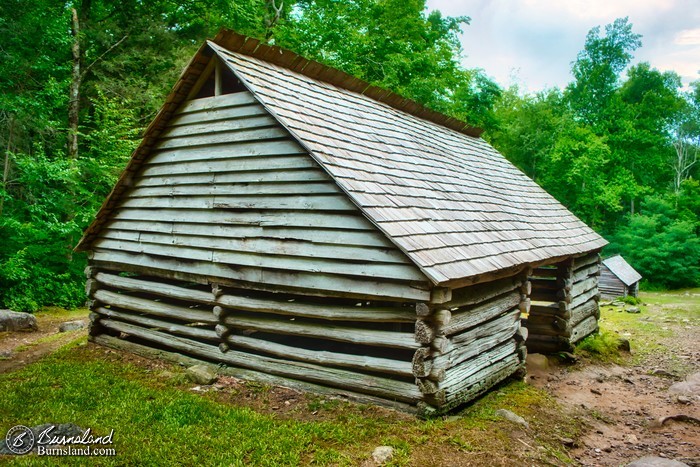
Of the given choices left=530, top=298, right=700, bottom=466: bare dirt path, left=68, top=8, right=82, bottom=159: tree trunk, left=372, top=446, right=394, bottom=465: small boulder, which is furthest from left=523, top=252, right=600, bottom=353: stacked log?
left=68, top=8, right=82, bottom=159: tree trunk

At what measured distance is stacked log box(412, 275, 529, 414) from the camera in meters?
5.33

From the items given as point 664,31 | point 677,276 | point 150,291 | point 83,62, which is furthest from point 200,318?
point 664,31

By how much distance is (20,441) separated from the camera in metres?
4.43

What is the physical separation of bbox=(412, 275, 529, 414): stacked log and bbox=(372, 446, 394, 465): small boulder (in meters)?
1.00

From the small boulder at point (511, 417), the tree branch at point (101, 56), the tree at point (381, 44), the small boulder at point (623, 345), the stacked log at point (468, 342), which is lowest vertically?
the small boulder at point (623, 345)

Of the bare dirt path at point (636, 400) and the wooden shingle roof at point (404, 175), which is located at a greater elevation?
the wooden shingle roof at point (404, 175)

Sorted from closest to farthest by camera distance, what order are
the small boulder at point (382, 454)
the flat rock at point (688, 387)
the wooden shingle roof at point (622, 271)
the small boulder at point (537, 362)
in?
the small boulder at point (382, 454)
the flat rock at point (688, 387)
the small boulder at point (537, 362)
the wooden shingle roof at point (622, 271)

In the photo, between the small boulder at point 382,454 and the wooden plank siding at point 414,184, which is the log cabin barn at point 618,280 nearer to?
the wooden plank siding at point 414,184

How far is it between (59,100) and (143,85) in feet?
13.8

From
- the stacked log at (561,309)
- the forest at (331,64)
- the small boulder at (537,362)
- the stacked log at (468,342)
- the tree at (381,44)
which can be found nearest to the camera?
the stacked log at (468,342)

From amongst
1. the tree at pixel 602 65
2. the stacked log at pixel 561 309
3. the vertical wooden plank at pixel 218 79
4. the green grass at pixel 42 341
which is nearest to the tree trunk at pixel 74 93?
the green grass at pixel 42 341

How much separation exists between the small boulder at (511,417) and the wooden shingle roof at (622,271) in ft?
69.8

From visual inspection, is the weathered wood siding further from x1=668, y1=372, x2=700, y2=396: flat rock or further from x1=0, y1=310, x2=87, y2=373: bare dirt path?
x1=668, y1=372, x2=700, y2=396: flat rock

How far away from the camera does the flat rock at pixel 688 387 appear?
26.5 feet
